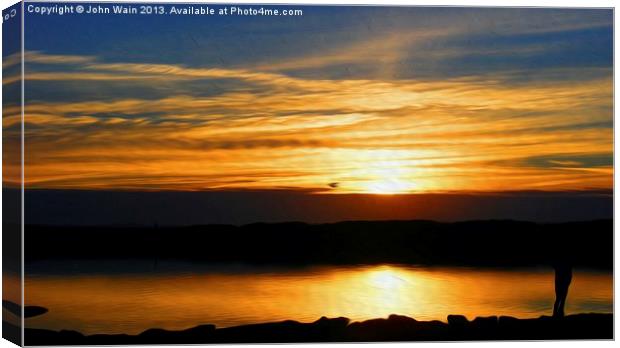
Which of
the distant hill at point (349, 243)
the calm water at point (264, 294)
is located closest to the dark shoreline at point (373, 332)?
the calm water at point (264, 294)

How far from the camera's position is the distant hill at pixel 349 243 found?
1055 cm

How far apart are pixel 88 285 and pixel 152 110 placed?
1466 mm

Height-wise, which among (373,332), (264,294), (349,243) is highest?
(349,243)

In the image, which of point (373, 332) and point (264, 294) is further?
point (373, 332)

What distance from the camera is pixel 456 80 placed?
35.4ft

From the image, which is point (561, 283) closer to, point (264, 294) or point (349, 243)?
point (349, 243)

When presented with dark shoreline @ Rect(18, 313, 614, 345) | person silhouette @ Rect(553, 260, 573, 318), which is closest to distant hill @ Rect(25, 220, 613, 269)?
person silhouette @ Rect(553, 260, 573, 318)

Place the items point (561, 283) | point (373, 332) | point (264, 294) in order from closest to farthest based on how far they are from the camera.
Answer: point (264, 294) → point (373, 332) → point (561, 283)

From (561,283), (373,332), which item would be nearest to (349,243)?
(373,332)

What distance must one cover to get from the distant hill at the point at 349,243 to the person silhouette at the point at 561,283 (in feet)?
0.22

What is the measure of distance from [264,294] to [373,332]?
3.07 ft

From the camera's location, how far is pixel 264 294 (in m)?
10.7

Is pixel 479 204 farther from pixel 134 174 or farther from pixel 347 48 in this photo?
pixel 134 174

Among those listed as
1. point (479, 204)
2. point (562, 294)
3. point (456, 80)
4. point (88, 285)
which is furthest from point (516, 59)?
point (88, 285)
